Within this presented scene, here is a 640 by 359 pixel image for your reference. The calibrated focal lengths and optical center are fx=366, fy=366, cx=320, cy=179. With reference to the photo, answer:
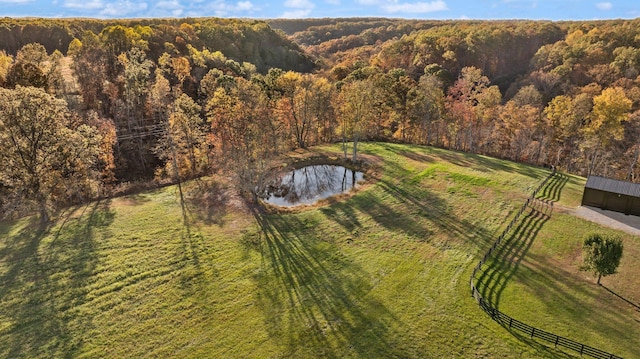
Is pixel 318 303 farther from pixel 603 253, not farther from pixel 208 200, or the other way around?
pixel 603 253

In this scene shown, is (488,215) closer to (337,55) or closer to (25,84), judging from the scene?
(25,84)

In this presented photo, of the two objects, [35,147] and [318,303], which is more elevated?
[35,147]

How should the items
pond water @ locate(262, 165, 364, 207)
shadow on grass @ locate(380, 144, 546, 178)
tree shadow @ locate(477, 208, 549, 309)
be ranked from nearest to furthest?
1. tree shadow @ locate(477, 208, 549, 309)
2. pond water @ locate(262, 165, 364, 207)
3. shadow on grass @ locate(380, 144, 546, 178)

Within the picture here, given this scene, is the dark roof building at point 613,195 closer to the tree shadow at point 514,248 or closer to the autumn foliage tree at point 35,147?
the tree shadow at point 514,248

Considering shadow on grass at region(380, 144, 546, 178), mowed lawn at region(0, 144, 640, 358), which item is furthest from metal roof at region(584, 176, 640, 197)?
shadow on grass at region(380, 144, 546, 178)

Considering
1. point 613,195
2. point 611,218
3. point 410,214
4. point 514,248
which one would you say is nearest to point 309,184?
point 410,214

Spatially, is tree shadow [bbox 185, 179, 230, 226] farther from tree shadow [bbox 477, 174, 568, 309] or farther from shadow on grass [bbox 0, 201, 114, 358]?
tree shadow [bbox 477, 174, 568, 309]
